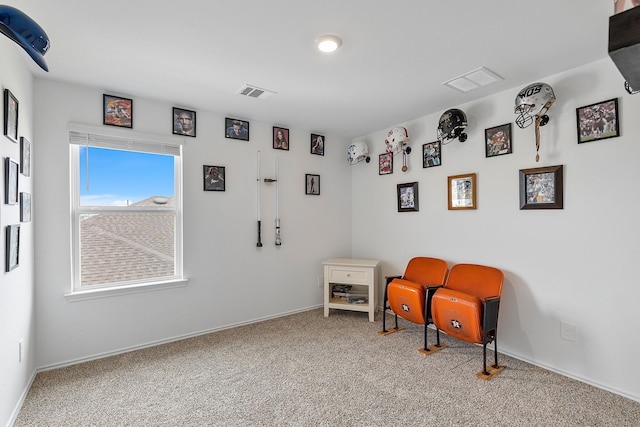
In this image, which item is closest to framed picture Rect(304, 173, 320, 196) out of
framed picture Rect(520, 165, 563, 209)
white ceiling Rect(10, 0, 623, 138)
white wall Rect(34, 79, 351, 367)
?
white wall Rect(34, 79, 351, 367)

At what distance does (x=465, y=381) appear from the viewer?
2445 mm

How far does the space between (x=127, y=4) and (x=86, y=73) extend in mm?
1170

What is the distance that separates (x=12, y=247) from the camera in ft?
6.53

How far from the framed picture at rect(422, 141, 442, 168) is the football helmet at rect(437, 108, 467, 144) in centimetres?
30

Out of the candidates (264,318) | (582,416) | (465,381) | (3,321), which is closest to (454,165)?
(465,381)

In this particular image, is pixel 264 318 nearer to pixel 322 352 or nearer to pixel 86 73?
pixel 322 352

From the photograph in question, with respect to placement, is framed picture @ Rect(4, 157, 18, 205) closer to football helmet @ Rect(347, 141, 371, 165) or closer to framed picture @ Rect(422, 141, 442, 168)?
football helmet @ Rect(347, 141, 371, 165)

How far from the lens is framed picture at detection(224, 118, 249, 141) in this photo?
3589 mm

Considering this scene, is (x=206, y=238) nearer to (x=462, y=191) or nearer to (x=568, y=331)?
(x=462, y=191)

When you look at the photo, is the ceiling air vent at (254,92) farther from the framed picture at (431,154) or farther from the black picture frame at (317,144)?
the framed picture at (431,154)

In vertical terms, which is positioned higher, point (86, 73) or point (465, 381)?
point (86, 73)

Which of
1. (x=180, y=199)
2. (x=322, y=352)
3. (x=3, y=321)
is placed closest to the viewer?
(x=3, y=321)

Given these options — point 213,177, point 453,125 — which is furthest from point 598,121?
point 213,177

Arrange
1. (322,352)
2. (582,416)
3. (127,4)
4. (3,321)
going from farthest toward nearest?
(322,352)
(582,416)
(3,321)
(127,4)
